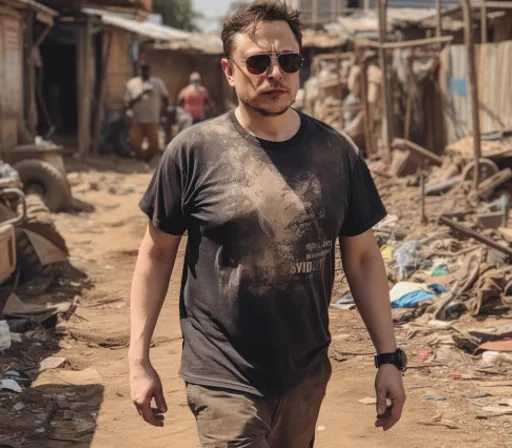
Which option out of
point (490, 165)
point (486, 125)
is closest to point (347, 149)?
point (490, 165)

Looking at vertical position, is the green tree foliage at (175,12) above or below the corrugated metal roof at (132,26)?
above

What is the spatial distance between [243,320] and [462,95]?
12990mm

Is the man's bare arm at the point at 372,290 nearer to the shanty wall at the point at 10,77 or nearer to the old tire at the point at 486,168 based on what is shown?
the old tire at the point at 486,168

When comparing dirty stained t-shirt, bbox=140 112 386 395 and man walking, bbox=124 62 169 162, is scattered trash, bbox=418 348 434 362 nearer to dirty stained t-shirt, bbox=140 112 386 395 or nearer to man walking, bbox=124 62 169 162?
dirty stained t-shirt, bbox=140 112 386 395

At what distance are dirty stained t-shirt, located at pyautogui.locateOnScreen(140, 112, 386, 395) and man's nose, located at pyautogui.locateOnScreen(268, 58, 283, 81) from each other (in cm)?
18

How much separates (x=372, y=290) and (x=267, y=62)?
2.60ft

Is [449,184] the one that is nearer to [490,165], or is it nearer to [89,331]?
[490,165]

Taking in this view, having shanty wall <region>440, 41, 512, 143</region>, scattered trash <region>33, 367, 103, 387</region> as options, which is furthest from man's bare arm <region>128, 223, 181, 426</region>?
shanty wall <region>440, 41, 512, 143</region>

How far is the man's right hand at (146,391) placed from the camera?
277 cm

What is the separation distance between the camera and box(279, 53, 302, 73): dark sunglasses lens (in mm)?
2795

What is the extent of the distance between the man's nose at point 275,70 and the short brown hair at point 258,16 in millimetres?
118

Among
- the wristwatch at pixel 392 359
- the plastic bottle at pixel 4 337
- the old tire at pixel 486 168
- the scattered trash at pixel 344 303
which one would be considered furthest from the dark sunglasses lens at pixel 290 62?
the old tire at pixel 486 168

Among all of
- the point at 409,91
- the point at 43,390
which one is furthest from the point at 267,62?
the point at 409,91

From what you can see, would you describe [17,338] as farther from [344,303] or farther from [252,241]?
[252,241]
